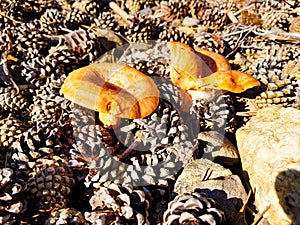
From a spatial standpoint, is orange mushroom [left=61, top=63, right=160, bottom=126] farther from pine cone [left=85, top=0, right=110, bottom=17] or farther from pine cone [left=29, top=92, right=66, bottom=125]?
pine cone [left=85, top=0, right=110, bottom=17]

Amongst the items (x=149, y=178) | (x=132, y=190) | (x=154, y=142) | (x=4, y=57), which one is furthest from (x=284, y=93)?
(x=4, y=57)

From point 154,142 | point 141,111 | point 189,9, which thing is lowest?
point 154,142

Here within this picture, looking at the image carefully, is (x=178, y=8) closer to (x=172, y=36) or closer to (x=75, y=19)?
(x=172, y=36)

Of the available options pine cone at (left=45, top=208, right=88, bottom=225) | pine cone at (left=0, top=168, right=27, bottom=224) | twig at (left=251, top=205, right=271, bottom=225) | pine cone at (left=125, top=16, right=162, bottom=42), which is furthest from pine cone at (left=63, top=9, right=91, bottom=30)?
twig at (left=251, top=205, right=271, bottom=225)

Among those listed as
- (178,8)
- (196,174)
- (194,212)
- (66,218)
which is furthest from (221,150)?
(178,8)

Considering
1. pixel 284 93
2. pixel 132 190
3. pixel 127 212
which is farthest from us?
pixel 284 93

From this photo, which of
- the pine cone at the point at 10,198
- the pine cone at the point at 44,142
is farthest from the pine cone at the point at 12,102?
the pine cone at the point at 10,198

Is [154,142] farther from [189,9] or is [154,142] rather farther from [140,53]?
[189,9]
